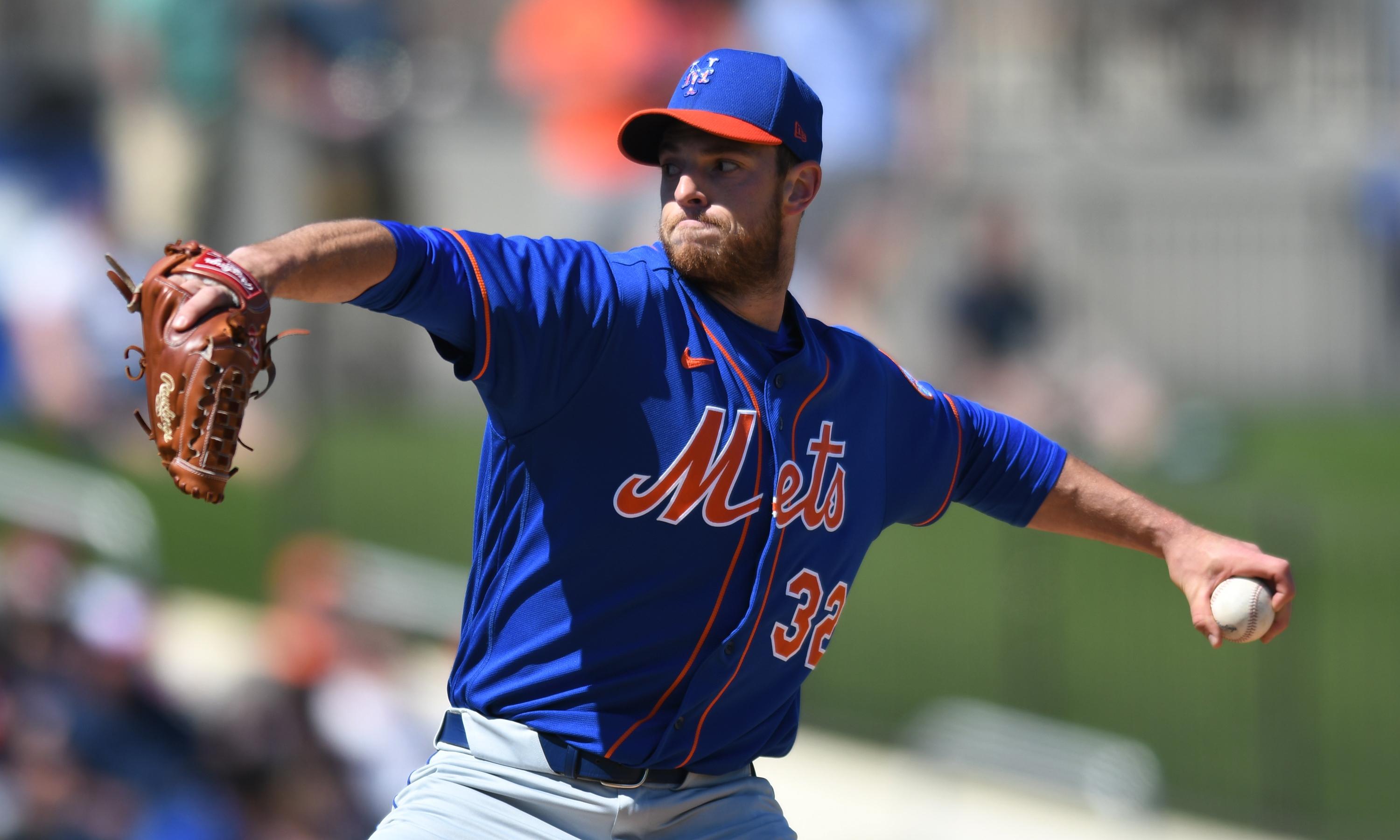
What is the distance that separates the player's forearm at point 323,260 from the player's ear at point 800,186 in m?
0.94

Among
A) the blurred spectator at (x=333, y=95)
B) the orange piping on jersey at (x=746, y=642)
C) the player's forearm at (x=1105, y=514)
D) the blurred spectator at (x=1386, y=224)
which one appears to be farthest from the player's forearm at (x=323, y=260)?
the blurred spectator at (x=1386, y=224)

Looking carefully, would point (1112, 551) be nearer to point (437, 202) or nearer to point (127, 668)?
point (127, 668)

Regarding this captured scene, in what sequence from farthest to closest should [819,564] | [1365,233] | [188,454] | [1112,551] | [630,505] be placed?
[1365,233] < [1112,551] < [819,564] < [630,505] < [188,454]

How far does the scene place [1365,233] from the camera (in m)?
16.0

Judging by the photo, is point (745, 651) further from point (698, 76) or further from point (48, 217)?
point (48, 217)

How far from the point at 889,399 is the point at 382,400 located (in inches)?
365

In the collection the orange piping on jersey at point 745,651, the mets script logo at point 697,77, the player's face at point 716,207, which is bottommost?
the orange piping on jersey at point 745,651

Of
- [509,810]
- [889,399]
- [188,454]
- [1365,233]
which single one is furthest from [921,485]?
[1365,233]

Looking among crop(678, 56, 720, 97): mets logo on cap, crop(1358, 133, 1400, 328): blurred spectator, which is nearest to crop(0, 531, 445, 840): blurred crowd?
crop(678, 56, 720, 97): mets logo on cap

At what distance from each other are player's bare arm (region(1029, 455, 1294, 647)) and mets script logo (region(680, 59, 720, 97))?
125 centimetres

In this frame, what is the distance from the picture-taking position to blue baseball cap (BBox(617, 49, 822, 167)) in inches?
129

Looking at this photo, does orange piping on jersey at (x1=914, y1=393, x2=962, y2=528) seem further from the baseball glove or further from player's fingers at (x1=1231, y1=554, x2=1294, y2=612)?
the baseball glove

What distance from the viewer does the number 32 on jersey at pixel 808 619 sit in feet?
11.2

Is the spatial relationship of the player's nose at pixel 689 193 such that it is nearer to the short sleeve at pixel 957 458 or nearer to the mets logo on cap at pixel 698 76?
the mets logo on cap at pixel 698 76
